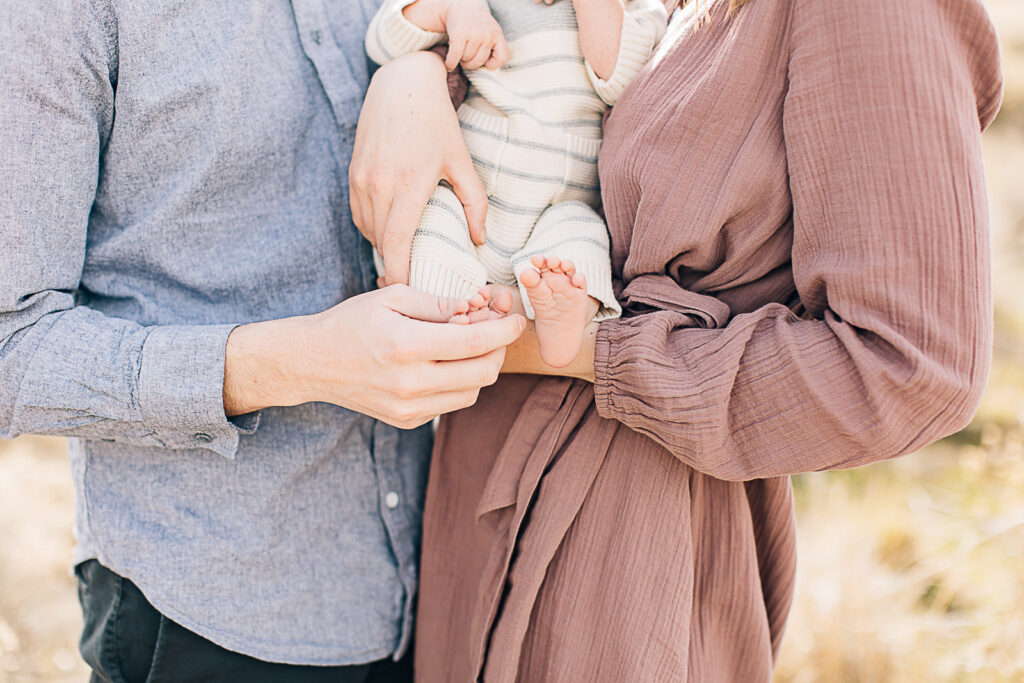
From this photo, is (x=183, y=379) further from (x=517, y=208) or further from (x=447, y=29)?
(x=447, y=29)

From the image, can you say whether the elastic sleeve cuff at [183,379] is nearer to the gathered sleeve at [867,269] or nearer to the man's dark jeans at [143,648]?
the man's dark jeans at [143,648]

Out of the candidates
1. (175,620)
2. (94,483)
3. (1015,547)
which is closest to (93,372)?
(94,483)

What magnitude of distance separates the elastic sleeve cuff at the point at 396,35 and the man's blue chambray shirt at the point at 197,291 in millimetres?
78

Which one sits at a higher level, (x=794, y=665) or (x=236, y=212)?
(x=236, y=212)

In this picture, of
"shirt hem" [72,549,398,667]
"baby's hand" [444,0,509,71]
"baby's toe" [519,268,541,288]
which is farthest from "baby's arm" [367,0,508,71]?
"shirt hem" [72,549,398,667]

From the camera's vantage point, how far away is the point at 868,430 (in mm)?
929

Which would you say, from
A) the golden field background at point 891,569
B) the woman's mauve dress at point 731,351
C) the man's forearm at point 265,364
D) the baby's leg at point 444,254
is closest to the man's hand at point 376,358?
the man's forearm at point 265,364

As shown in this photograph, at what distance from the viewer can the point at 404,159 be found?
44.8 inches

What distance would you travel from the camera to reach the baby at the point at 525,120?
3.87ft

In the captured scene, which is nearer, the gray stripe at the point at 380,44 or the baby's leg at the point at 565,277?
the baby's leg at the point at 565,277

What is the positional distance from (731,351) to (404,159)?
0.58m

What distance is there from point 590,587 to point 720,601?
237 millimetres

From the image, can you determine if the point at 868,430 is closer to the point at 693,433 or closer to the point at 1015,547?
the point at 693,433

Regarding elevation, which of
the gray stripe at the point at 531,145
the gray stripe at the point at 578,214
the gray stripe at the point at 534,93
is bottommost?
the gray stripe at the point at 578,214
